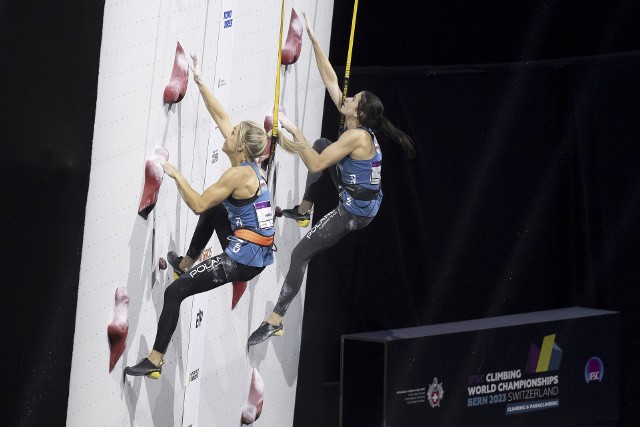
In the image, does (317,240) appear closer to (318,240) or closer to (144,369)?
(318,240)

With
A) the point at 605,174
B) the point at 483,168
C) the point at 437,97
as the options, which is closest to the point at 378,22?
the point at 437,97

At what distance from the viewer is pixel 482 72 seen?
8164 millimetres

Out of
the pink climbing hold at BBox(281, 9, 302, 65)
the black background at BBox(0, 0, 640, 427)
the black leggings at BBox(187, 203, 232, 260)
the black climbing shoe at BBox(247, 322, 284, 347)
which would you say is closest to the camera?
the black leggings at BBox(187, 203, 232, 260)

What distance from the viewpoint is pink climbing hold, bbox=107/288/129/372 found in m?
5.69

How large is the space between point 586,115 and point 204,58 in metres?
3.33

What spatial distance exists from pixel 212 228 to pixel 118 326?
644 mm

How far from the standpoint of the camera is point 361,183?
571 cm

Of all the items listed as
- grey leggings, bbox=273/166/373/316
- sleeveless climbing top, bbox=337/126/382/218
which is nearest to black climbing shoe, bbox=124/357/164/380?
grey leggings, bbox=273/166/373/316

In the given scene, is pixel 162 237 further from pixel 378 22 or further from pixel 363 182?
pixel 378 22

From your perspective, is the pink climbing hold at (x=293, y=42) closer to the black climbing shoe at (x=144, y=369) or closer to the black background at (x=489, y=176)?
the black background at (x=489, y=176)

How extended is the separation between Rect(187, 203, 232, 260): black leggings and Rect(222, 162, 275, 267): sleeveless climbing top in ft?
0.21

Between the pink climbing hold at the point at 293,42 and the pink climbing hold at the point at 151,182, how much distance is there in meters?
1.28

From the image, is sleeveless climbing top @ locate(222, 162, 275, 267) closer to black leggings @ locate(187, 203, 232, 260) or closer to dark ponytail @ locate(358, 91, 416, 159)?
black leggings @ locate(187, 203, 232, 260)

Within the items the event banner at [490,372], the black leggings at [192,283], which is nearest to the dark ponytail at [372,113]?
the black leggings at [192,283]
